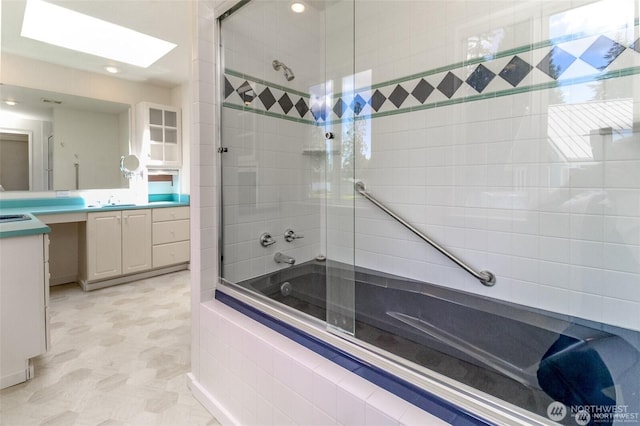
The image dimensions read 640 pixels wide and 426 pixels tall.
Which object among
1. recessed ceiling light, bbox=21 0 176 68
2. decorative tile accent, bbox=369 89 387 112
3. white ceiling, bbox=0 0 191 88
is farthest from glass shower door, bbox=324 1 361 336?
recessed ceiling light, bbox=21 0 176 68

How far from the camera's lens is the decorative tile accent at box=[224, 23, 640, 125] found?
Result: 1.48m

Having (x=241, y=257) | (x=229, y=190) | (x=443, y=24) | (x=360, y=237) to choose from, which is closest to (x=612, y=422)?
(x=360, y=237)

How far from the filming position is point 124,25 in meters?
2.52

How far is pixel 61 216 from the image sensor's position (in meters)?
2.95

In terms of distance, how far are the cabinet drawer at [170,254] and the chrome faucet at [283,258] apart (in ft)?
6.92

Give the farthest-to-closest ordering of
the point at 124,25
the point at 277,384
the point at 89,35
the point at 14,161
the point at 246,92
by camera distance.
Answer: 1. the point at 14,161
2. the point at 89,35
3. the point at 124,25
4. the point at 246,92
5. the point at 277,384

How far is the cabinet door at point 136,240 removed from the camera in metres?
3.37

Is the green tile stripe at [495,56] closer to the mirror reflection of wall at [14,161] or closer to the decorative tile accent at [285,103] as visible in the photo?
the decorative tile accent at [285,103]

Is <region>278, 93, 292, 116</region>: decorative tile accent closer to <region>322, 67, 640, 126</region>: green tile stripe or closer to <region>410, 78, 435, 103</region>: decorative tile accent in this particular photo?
<region>322, 67, 640, 126</region>: green tile stripe

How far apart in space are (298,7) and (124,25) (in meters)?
1.43

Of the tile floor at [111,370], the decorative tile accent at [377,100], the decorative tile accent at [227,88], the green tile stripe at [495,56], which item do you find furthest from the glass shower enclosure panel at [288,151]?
the tile floor at [111,370]

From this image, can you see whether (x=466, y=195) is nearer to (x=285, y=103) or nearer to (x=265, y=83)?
(x=285, y=103)

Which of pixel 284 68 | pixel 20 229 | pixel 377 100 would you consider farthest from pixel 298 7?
pixel 20 229

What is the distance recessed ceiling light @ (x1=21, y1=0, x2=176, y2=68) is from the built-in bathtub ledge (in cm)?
275
